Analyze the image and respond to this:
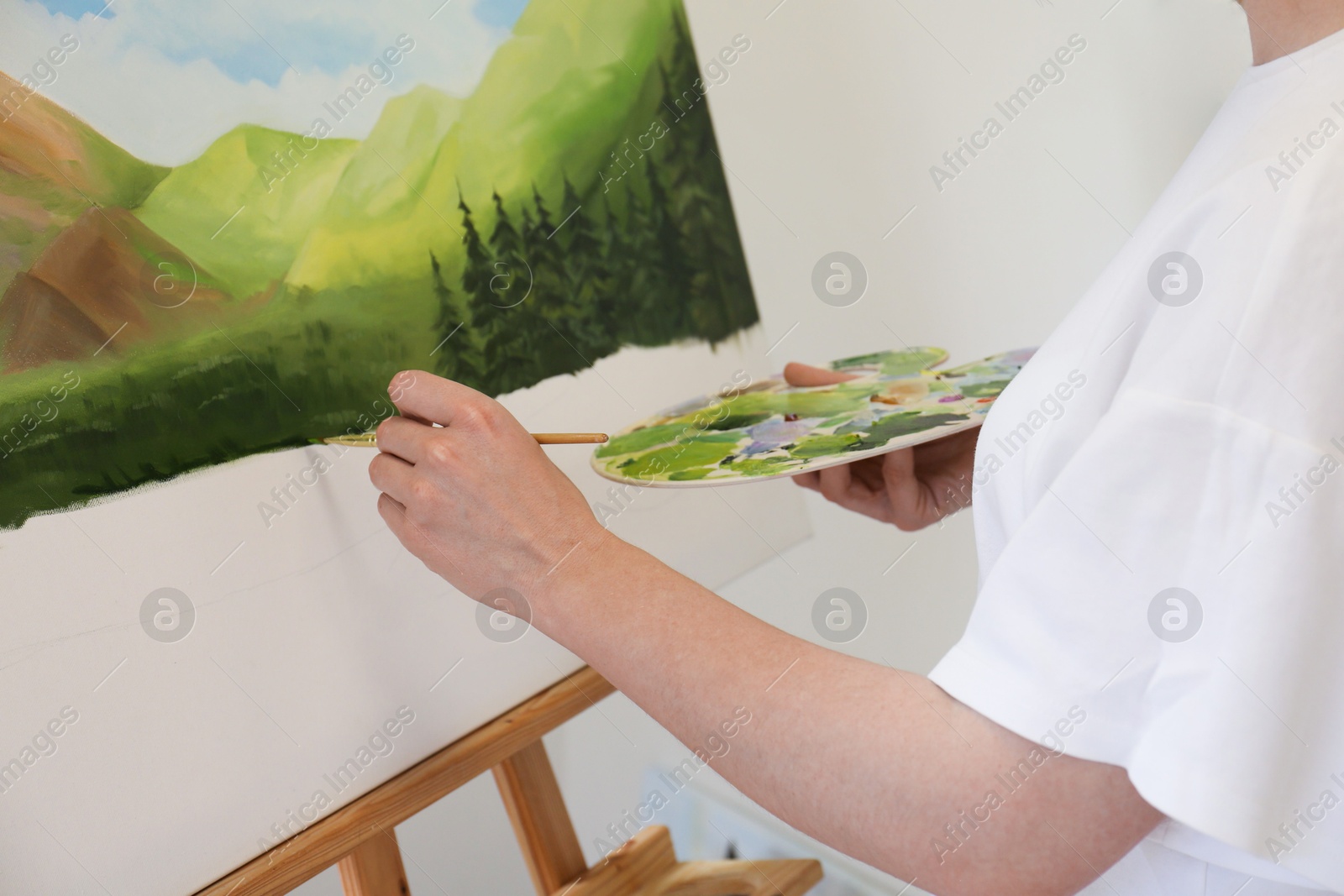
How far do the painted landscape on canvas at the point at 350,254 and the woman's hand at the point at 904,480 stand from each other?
23cm

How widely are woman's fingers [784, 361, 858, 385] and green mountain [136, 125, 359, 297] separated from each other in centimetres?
43

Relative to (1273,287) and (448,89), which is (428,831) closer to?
(448,89)

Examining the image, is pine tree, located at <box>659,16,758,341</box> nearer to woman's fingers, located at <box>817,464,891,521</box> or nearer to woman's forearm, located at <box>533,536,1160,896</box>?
woman's fingers, located at <box>817,464,891,521</box>

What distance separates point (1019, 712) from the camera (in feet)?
1.36

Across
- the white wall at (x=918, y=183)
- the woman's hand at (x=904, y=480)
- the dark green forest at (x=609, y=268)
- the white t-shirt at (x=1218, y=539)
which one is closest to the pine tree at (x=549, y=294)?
the dark green forest at (x=609, y=268)

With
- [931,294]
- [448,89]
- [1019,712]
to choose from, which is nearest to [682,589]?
[1019,712]

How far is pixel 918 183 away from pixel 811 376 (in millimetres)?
475

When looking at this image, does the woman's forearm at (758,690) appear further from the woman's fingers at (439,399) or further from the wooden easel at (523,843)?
the wooden easel at (523,843)

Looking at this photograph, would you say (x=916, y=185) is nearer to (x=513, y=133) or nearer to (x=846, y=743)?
(x=513, y=133)

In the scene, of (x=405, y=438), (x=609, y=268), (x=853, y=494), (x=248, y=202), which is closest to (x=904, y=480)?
(x=853, y=494)

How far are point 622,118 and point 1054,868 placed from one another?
77cm

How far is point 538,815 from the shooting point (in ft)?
2.95

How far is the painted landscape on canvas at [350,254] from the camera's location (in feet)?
1.97

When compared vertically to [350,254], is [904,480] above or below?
below
